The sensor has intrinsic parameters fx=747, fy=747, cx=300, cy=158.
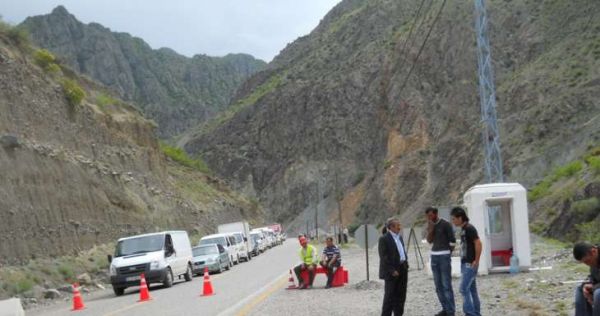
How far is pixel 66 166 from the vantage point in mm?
38125

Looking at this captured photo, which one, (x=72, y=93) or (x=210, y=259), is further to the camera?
(x=72, y=93)

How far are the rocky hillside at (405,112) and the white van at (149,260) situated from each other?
24.5m

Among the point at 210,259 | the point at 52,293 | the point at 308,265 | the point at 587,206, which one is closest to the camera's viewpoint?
the point at 308,265

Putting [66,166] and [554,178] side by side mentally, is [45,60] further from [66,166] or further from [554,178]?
[554,178]

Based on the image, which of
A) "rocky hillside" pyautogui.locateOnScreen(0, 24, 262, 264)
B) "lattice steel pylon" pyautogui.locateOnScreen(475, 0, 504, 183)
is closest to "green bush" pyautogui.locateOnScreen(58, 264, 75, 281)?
"rocky hillside" pyautogui.locateOnScreen(0, 24, 262, 264)

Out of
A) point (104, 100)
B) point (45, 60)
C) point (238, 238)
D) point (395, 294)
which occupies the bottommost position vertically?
point (395, 294)

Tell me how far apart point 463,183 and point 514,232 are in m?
43.6

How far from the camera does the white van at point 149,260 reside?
24.3m

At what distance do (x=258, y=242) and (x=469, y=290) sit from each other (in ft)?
150

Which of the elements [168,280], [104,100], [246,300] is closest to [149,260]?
[168,280]

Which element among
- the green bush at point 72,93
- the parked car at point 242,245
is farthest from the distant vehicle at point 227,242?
the green bush at point 72,93

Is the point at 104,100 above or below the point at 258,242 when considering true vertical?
above

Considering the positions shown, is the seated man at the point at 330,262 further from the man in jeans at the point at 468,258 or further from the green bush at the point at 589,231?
the green bush at the point at 589,231

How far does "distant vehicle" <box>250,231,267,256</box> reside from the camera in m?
53.6
